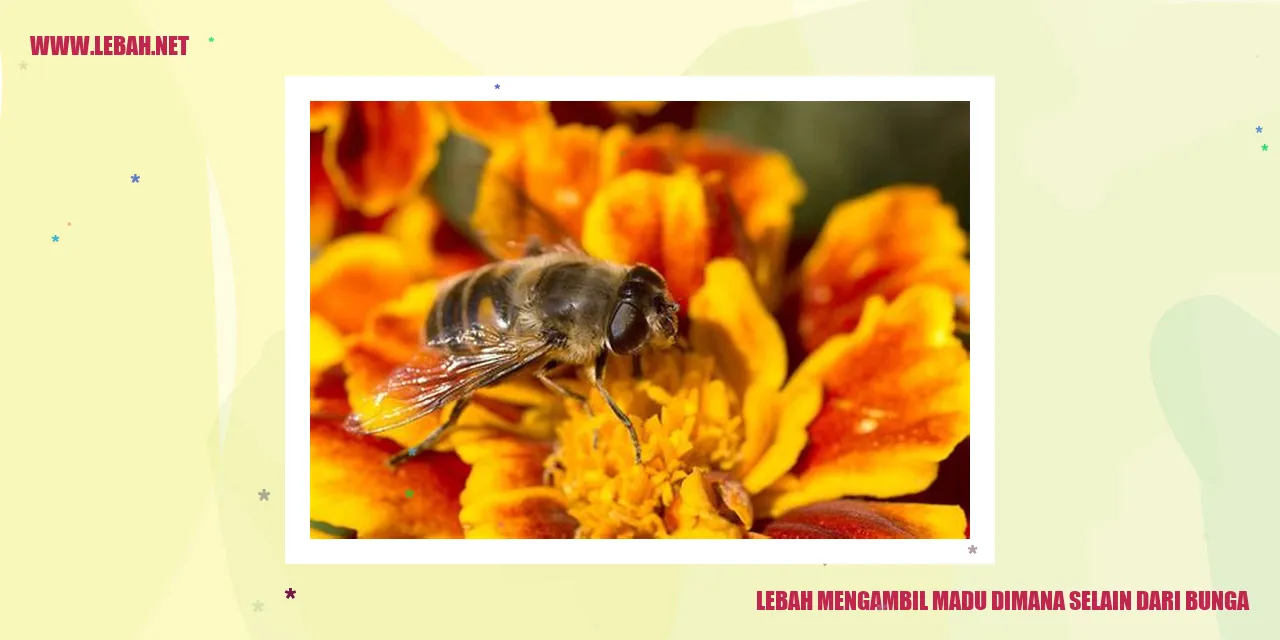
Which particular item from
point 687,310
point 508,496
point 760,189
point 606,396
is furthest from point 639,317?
point 760,189

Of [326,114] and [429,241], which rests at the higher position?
[326,114]

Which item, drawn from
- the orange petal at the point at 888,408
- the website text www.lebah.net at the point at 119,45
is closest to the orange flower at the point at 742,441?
the orange petal at the point at 888,408

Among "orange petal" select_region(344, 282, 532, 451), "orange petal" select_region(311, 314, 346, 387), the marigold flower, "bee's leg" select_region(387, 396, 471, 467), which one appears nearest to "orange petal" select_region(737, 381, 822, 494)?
the marigold flower

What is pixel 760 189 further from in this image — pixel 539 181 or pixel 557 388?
pixel 557 388

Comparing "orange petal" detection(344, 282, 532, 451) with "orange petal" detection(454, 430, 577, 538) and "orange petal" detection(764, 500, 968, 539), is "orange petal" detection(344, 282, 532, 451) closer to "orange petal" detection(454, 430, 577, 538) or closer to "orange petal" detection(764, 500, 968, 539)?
"orange petal" detection(454, 430, 577, 538)

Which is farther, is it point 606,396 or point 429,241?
point 429,241

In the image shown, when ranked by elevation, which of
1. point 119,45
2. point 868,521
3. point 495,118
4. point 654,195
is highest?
point 119,45

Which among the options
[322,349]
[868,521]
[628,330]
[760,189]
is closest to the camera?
[628,330]
